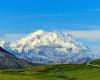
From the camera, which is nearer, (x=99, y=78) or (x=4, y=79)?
(x=4, y=79)

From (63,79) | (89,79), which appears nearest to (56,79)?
(63,79)

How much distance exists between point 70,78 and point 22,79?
87.6ft

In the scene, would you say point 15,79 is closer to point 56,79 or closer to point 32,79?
point 32,79

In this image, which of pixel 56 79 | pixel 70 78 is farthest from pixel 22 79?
pixel 70 78

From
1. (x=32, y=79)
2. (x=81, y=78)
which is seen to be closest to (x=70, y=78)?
(x=81, y=78)

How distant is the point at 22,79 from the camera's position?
156375 mm

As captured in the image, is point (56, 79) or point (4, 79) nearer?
point (4, 79)

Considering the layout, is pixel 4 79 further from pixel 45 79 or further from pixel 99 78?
pixel 99 78

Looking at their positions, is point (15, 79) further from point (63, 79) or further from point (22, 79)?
point (63, 79)

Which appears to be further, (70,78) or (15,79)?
(70,78)

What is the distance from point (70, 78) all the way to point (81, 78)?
5.19 meters

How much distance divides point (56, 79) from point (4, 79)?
23.9 m

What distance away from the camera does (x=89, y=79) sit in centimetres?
16525

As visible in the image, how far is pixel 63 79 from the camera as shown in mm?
165625
